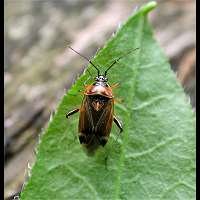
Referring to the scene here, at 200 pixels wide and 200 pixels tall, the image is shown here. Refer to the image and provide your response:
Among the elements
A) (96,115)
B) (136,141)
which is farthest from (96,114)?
(136,141)

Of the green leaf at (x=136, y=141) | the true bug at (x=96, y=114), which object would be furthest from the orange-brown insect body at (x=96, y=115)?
the green leaf at (x=136, y=141)

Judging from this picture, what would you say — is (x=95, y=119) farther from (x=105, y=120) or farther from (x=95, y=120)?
(x=105, y=120)

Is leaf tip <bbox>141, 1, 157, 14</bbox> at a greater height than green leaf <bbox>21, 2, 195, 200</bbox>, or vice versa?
leaf tip <bbox>141, 1, 157, 14</bbox>

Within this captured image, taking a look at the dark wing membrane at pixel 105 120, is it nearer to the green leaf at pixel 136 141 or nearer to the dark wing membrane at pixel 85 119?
the dark wing membrane at pixel 85 119

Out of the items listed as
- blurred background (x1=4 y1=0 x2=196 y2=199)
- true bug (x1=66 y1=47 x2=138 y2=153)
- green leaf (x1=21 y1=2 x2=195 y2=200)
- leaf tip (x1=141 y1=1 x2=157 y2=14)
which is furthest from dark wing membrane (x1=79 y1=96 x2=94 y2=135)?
leaf tip (x1=141 y1=1 x2=157 y2=14)

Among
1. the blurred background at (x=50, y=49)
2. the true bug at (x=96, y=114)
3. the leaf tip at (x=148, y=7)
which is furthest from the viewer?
the blurred background at (x=50, y=49)

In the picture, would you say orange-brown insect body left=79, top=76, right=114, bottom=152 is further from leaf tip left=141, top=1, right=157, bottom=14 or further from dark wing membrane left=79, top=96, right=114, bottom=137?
leaf tip left=141, top=1, right=157, bottom=14
